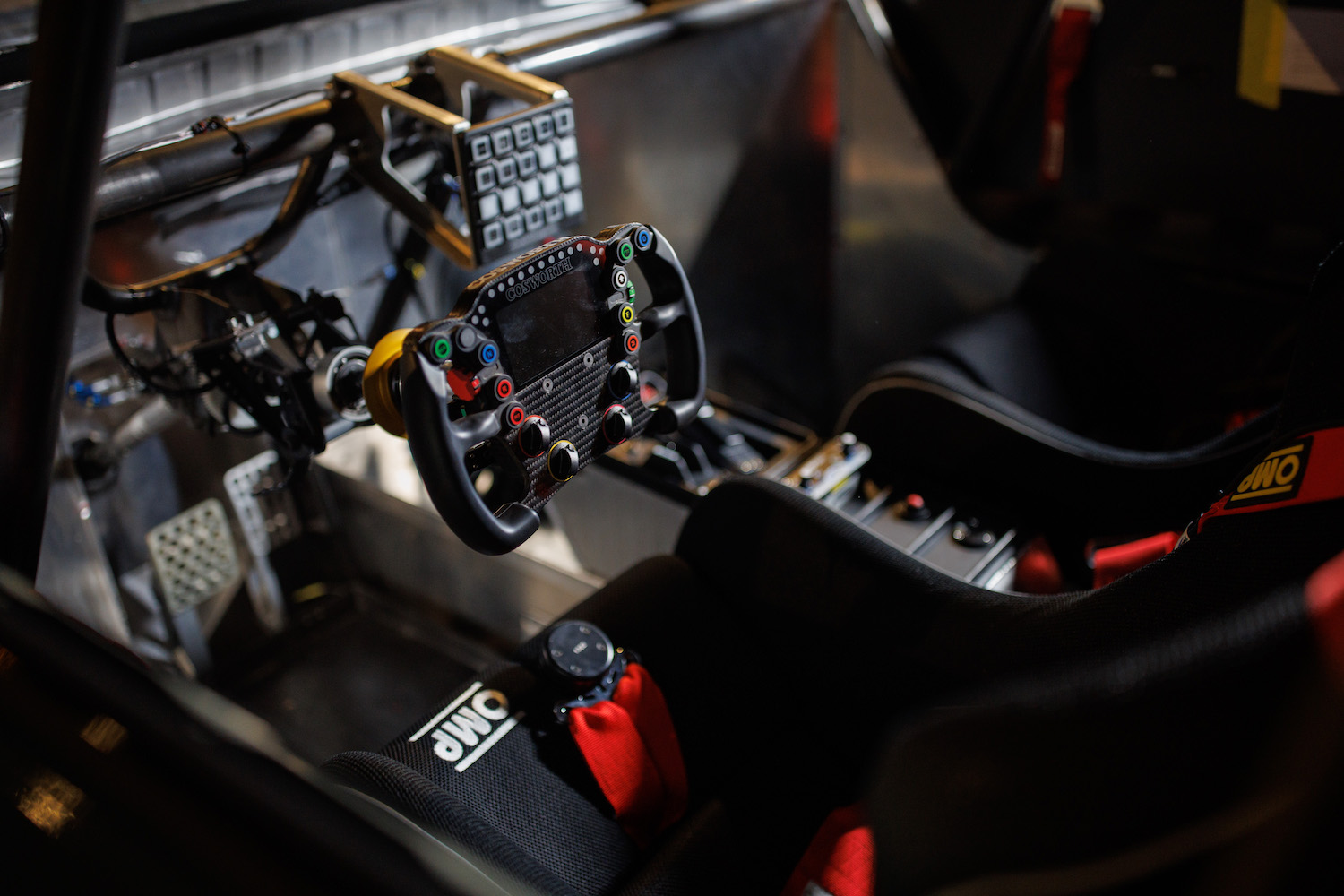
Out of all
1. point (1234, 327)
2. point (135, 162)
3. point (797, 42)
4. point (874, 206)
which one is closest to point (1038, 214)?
point (874, 206)

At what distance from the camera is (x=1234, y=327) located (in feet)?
5.52

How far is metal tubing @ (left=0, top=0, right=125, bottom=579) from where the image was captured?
53 cm

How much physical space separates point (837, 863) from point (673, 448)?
2.98 ft

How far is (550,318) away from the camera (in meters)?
0.78

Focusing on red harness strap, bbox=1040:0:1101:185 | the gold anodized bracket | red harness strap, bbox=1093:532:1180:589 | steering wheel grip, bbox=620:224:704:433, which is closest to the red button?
steering wheel grip, bbox=620:224:704:433

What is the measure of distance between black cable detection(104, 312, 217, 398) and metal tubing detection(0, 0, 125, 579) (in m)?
0.43

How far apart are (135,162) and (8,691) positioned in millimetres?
652

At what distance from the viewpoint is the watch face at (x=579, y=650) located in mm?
939

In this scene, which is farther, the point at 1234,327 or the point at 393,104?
the point at 1234,327

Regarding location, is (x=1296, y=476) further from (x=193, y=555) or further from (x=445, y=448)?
(x=193, y=555)

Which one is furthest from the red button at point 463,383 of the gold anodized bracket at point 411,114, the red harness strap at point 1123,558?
the red harness strap at point 1123,558

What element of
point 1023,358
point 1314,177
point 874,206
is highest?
point 1314,177

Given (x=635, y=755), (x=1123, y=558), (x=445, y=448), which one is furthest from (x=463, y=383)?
(x=1123, y=558)

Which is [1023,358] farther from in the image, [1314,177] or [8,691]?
[8,691]
